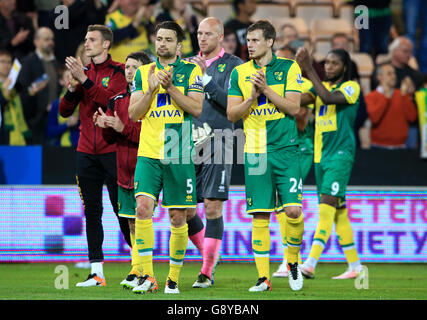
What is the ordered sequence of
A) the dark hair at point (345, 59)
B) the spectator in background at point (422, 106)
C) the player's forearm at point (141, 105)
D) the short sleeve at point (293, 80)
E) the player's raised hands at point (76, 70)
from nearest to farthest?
1. the player's forearm at point (141, 105)
2. the short sleeve at point (293, 80)
3. the player's raised hands at point (76, 70)
4. the dark hair at point (345, 59)
5. the spectator in background at point (422, 106)

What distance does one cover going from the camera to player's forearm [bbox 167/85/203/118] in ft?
22.2

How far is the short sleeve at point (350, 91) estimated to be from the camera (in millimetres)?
8984

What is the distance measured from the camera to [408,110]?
12.0 metres

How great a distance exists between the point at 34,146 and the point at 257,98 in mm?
4473

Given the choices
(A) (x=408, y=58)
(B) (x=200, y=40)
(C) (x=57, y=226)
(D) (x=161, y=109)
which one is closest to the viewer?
(D) (x=161, y=109)

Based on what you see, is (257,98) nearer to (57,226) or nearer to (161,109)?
(161,109)

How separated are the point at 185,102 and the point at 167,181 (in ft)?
2.29

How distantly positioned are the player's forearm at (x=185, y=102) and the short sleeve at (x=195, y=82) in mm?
108

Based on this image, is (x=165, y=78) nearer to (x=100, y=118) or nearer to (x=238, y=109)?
(x=238, y=109)

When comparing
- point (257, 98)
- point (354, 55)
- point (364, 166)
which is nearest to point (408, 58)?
point (354, 55)

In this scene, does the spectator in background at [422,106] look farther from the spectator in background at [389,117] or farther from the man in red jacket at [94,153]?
the man in red jacket at [94,153]

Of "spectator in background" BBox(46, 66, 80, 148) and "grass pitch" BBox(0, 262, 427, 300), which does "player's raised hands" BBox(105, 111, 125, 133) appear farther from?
"spectator in background" BBox(46, 66, 80, 148)

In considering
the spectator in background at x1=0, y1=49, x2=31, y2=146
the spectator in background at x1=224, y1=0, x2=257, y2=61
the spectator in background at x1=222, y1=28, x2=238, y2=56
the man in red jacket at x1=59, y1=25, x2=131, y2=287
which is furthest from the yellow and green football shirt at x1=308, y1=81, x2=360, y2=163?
the spectator in background at x1=0, y1=49, x2=31, y2=146

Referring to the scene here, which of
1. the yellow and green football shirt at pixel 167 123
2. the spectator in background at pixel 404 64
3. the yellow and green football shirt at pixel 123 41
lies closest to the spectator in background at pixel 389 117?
the spectator in background at pixel 404 64
